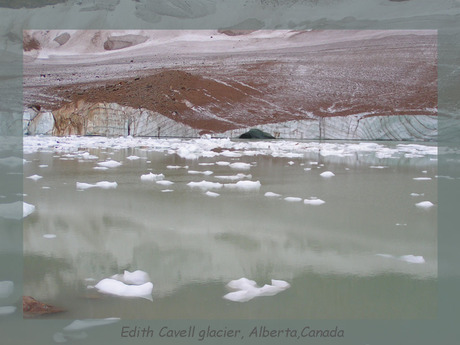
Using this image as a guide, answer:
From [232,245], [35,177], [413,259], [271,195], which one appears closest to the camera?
[413,259]

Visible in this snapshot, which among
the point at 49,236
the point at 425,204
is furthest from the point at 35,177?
the point at 425,204

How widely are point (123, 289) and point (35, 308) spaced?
0.23 meters

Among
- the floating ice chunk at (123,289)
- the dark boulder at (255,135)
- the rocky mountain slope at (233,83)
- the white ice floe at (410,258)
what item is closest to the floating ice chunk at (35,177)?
the floating ice chunk at (123,289)

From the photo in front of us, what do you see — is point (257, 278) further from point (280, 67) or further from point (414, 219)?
point (280, 67)

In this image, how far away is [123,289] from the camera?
1.25m

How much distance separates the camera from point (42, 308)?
1.12 m

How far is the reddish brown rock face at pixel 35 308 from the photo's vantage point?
3.64ft

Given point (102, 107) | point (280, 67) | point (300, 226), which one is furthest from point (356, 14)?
point (300, 226)

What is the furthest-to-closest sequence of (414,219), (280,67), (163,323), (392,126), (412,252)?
(280,67) < (392,126) < (414,219) < (412,252) < (163,323)

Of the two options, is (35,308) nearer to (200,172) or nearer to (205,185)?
(205,185)

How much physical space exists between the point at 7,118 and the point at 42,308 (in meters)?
9.00

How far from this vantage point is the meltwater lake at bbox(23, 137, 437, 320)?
1.19m

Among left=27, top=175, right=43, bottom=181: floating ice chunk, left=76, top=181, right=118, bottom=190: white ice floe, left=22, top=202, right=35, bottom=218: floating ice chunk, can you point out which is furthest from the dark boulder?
left=22, top=202, right=35, bottom=218: floating ice chunk

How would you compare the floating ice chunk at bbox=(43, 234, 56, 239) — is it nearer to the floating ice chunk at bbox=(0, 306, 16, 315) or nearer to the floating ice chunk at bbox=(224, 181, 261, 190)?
the floating ice chunk at bbox=(0, 306, 16, 315)
